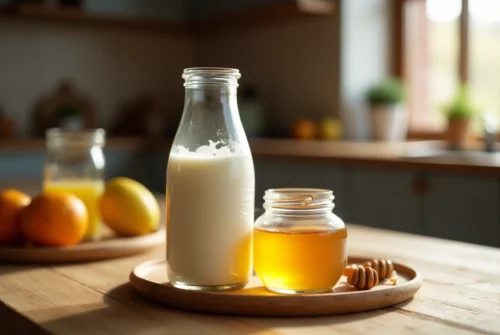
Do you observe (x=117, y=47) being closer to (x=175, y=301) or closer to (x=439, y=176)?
(x=439, y=176)

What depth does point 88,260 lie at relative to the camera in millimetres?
1132

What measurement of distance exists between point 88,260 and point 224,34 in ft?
12.7

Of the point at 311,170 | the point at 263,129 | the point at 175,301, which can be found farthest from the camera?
the point at 263,129

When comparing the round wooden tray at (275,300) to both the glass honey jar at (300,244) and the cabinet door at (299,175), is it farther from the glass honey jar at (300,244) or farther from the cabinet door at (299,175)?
the cabinet door at (299,175)

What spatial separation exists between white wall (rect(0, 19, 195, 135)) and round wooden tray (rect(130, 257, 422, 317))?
3.99 meters

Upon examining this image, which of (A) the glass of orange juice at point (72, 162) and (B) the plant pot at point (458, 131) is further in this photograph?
(B) the plant pot at point (458, 131)

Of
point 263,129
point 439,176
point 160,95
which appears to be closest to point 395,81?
point 263,129

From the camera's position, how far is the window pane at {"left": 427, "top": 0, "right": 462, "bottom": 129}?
12.5ft

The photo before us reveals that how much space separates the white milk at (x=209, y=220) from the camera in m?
0.85

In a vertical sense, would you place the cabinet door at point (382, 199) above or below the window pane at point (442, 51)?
below

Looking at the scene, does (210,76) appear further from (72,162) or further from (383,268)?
(72,162)

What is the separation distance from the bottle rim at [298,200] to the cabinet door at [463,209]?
73.9 inches

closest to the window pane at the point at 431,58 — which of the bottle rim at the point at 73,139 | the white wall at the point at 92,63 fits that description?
the white wall at the point at 92,63

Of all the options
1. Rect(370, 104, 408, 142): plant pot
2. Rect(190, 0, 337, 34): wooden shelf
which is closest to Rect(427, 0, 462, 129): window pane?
Rect(370, 104, 408, 142): plant pot
